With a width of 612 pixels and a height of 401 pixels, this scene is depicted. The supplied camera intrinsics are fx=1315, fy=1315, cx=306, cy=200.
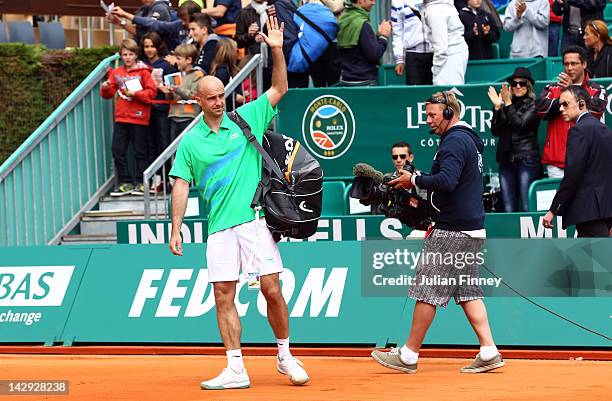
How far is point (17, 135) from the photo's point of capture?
67.8 ft

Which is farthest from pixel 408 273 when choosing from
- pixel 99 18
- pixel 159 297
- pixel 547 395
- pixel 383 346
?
pixel 99 18

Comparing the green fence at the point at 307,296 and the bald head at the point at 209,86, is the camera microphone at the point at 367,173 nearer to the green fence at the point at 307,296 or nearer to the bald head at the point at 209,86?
the green fence at the point at 307,296

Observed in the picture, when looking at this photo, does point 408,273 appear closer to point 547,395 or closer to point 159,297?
point 159,297

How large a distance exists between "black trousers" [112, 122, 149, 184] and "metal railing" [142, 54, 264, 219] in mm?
380

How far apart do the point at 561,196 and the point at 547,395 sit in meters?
3.19

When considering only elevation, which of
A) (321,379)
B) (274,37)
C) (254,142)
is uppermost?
(274,37)

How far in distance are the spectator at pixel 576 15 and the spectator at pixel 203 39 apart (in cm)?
420

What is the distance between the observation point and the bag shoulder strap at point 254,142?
9.21 metres

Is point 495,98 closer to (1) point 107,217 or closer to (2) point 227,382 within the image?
(1) point 107,217

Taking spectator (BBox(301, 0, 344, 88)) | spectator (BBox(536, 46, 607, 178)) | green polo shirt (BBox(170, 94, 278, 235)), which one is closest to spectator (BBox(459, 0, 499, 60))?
spectator (BBox(301, 0, 344, 88))

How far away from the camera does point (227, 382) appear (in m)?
8.98

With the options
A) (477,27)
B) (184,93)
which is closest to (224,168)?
(184,93)

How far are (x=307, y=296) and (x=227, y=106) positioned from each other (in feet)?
16.8

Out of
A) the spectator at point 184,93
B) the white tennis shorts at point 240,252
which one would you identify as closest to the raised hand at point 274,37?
the white tennis shorts at point 240,252
